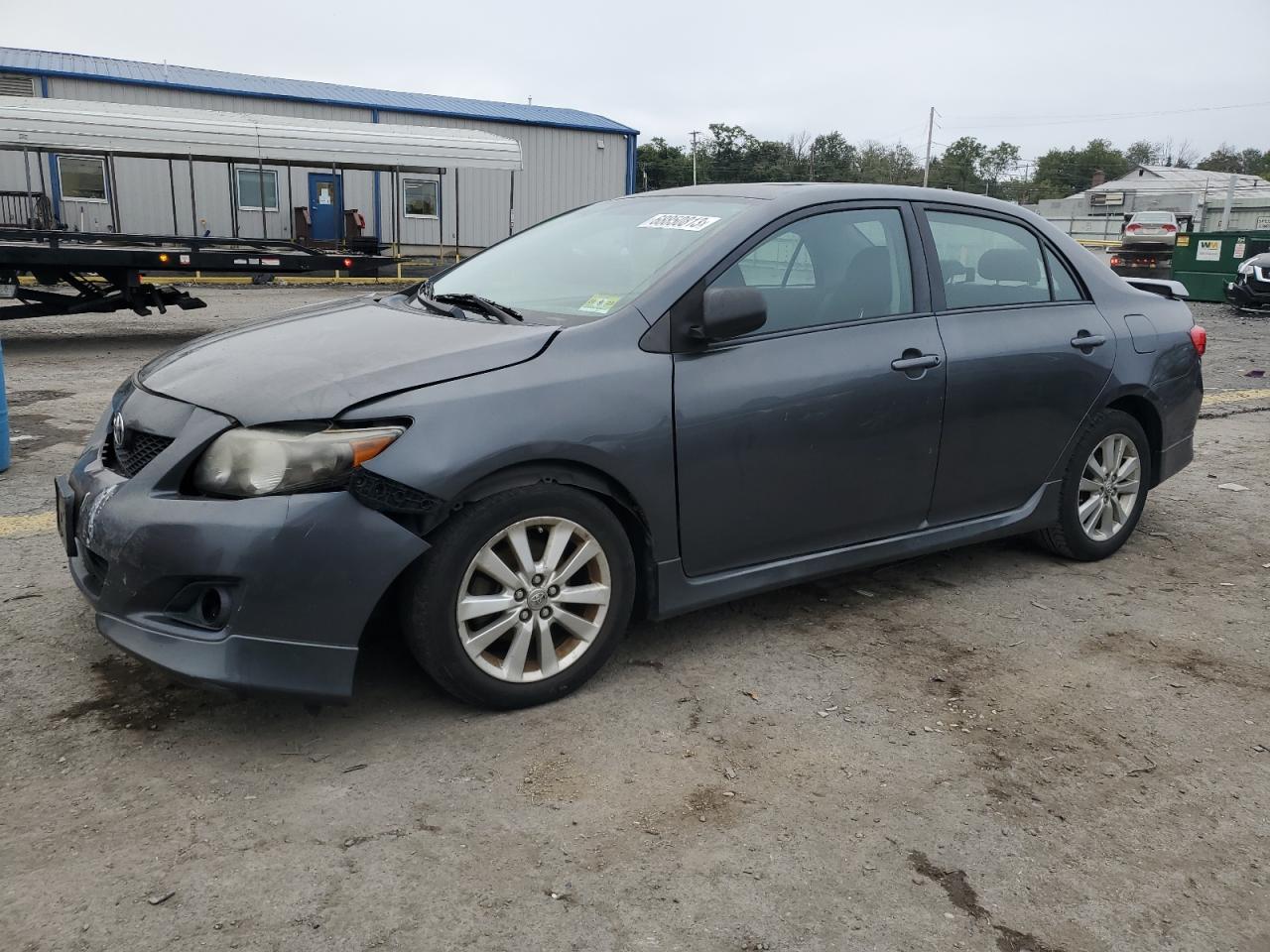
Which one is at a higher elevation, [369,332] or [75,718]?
[369,332]

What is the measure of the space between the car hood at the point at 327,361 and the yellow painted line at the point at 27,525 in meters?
1.65

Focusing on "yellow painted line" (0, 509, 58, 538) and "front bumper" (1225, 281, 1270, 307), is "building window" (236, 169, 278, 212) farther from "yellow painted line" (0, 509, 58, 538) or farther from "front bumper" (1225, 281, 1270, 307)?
"yellow painted line" (0, 509, 58, 538)

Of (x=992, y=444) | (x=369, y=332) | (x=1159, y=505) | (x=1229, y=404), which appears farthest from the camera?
(x=1229, y=404)

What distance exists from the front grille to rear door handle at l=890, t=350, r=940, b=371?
8.00 ft

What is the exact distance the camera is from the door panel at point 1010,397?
4094mm

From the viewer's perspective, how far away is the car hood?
2934 mm

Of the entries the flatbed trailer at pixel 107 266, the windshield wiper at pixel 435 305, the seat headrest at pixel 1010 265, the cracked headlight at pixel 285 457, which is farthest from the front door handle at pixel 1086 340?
the flatbed trailer at pixel 107 266

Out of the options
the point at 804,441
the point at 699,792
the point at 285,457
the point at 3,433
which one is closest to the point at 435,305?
the point at 285,457

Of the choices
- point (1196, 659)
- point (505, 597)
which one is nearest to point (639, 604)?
point (505, 597)

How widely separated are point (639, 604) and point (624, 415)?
675 mm

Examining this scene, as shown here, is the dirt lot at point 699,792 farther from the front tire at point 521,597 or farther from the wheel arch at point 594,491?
the wheel arch at point 594,491

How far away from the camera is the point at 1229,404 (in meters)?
9.31

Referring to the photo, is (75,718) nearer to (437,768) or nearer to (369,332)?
(437,768)

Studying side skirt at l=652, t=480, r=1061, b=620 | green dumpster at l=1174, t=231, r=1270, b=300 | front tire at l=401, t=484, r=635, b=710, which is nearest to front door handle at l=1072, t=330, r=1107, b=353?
side skirt at l=652, t=480, r=1061, b=620
